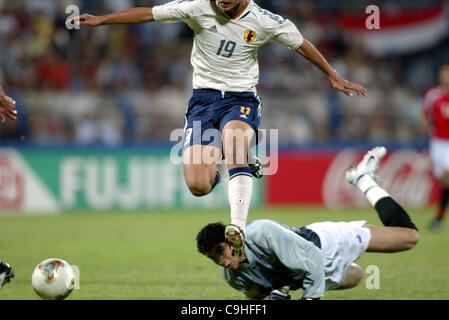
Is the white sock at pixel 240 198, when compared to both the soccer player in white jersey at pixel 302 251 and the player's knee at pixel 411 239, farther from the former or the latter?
the player's knee at pixel 411 239

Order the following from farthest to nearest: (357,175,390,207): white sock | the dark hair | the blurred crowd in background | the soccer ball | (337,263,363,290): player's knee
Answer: the blurred crowd in background < (357,175,390,207): white sock < (337,263,363,290): player's knee < the soccer ball < the dark hair

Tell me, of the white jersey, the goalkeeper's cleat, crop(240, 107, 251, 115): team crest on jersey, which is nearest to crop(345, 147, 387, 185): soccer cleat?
crop(240, 107, 251, 115): team crest on jersey

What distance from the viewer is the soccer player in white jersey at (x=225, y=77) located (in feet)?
20.7

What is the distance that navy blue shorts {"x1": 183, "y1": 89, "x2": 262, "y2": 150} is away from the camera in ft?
21.8

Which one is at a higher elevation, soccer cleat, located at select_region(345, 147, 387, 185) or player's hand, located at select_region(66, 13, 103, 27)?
player's hand, located at select_region(66, 13, 103, 27)

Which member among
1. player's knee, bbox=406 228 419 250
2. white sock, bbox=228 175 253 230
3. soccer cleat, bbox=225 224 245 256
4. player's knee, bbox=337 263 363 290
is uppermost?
white sock, bbox=228 175 253 230

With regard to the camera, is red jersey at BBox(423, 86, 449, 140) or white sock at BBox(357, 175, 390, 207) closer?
white sock at BBox(357, 175, 390, 207)

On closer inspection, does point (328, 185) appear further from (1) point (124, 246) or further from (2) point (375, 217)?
(1) point (124, 246)

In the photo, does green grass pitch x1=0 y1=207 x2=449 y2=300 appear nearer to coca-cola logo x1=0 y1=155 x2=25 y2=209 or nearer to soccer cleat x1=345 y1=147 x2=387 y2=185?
coca-cola logo x1=0 y1=155 x2=25 y2=209

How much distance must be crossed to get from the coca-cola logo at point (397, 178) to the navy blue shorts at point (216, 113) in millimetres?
8141

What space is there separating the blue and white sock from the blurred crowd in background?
26.8 ft

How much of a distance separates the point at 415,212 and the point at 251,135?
27.5 ft

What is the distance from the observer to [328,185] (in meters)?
14.8

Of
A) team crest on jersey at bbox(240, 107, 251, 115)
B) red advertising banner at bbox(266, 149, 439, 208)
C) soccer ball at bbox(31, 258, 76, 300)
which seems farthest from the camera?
red advertising banner at bbox(266, 149, 439, 208)
